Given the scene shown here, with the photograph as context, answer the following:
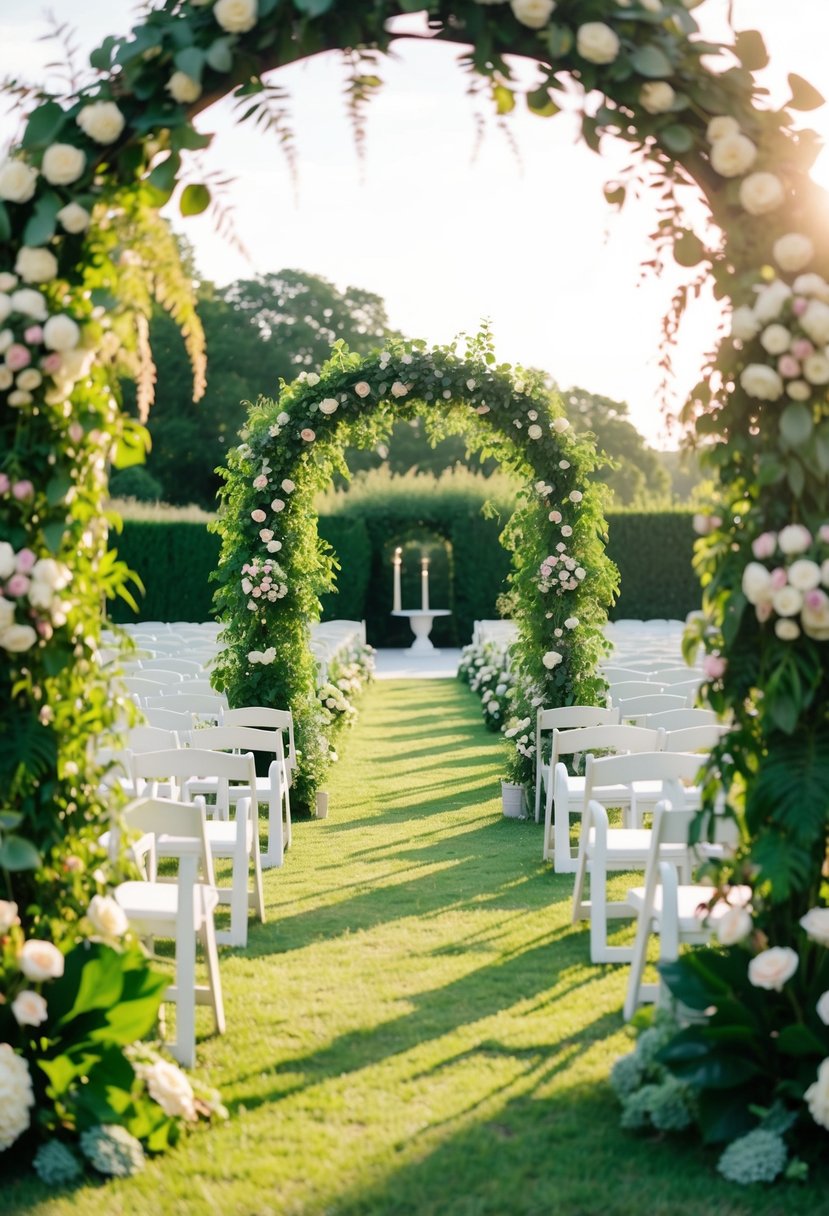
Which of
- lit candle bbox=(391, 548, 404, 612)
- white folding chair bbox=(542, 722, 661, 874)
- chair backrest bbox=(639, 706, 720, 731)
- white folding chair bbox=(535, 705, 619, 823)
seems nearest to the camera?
white folding chair bbox=(542, 722, 661, 874)

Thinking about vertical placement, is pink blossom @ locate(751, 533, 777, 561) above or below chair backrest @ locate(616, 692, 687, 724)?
above

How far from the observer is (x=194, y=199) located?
3686mm

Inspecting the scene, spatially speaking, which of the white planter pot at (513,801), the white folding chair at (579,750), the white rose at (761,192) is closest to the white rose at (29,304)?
the white rose at (761,192)

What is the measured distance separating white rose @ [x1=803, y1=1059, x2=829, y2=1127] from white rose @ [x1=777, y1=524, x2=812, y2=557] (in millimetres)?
1418

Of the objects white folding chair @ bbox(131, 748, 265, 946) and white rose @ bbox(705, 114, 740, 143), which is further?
white folding chair @ bbox(131, 748, 265, 946)

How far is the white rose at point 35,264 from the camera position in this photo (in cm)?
359

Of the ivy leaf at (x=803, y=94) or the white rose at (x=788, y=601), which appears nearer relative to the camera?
the white rose at (x=788, y=601)

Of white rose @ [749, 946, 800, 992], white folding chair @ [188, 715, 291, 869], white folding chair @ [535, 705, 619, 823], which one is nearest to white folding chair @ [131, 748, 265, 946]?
white folding chair @ [188, 715, 291, 869]

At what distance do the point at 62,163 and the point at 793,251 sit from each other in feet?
6.93

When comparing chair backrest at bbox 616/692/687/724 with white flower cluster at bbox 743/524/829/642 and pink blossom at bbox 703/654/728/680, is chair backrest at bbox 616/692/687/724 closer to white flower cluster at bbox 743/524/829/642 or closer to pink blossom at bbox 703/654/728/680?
pink blossom at bbox 703/654/728/680

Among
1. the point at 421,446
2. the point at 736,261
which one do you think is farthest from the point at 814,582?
the point at 421,446

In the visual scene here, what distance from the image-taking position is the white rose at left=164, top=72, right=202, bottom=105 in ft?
11.7

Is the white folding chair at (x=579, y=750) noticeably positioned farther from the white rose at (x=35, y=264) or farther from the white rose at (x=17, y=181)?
the white rose at (x=17, y=181)

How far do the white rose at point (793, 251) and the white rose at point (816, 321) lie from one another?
12cm
